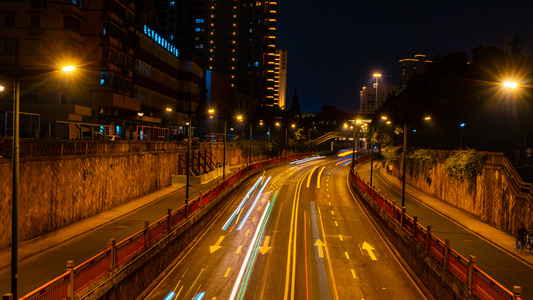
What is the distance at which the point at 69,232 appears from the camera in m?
21.2

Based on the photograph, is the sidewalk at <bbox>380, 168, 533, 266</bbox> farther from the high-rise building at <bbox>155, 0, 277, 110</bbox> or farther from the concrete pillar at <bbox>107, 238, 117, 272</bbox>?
the high-rise building at <bbox>155, 0, 277, 110</bbox>

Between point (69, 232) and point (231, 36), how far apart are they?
136254 millimetres

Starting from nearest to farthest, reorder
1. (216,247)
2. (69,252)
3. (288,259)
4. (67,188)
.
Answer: (69,252) → (288,259) → (216,247) → (67,188)

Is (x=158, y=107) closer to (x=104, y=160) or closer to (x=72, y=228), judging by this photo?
(x=104, y=160)

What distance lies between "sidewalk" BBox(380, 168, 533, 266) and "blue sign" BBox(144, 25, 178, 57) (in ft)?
155

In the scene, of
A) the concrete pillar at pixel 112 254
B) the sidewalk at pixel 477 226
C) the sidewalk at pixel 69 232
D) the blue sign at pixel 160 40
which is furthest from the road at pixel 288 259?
the blue sign at pixel 160 40

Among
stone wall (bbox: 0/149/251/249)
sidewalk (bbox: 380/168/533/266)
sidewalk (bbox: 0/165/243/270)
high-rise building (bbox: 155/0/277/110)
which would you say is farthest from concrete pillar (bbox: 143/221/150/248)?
high-rise building (bbox: 155/0/277/110)

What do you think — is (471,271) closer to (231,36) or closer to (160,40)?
(160,40)

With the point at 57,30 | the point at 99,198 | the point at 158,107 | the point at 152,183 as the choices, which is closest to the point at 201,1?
the point at 158,107

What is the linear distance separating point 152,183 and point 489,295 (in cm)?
3169

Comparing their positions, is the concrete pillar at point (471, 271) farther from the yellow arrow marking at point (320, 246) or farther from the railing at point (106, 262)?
the railing at point (106, 262)

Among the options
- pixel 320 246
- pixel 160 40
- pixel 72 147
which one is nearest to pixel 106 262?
pixel 320 246

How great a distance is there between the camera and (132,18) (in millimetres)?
56875

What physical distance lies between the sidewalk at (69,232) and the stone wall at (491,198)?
24.2 metres
